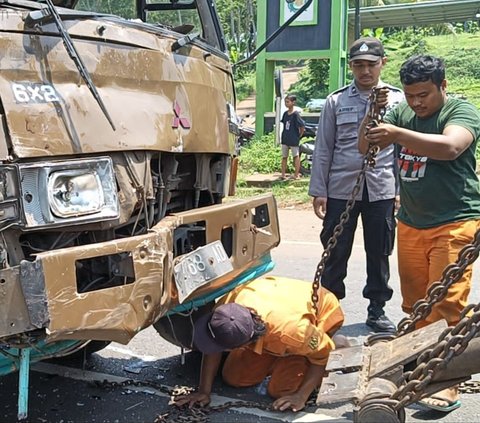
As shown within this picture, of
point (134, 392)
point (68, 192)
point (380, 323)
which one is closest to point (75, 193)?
point (68, 192)

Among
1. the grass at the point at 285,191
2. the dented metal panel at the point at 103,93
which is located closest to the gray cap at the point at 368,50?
the dented metal panel at the point at 103,93

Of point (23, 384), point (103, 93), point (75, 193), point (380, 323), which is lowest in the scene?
point (380, 323)

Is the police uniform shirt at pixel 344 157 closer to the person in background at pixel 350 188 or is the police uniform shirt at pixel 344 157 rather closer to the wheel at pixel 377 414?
the person in background at pixel 350 188

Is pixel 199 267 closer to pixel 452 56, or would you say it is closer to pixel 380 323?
pixel 380 323

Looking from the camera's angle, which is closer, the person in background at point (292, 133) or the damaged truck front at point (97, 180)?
the damaged truck front at point (97, 180)

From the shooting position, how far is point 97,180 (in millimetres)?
2537

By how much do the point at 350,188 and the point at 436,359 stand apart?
6.85ft

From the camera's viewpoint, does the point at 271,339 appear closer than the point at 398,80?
Yes

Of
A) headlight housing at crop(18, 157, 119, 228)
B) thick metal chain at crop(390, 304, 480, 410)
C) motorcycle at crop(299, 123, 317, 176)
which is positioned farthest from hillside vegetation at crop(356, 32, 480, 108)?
headlight housing at crop(18, 157, 119, 228)

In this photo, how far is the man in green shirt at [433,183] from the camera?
3.21 metres

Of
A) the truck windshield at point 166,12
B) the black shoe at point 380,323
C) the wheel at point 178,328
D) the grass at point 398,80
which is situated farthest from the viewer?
the grass at point 398,80

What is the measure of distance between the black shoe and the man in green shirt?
0.77 m

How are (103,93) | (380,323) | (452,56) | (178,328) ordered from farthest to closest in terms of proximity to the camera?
(452,56), (380,323), (178,328), (103,93)

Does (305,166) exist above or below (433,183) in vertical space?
below
